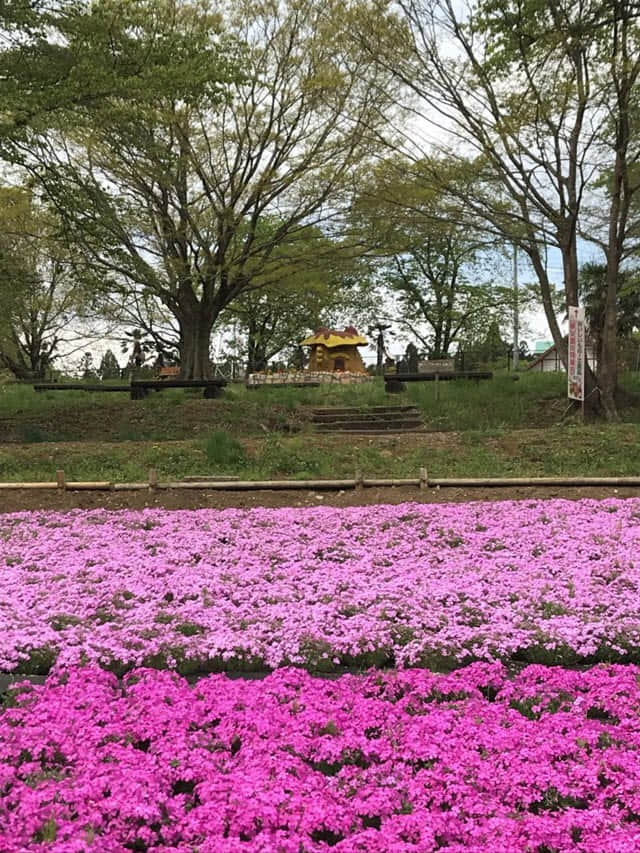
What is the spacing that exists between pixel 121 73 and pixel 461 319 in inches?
1046

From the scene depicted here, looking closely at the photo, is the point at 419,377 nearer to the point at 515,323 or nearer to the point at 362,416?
the point at 362,416

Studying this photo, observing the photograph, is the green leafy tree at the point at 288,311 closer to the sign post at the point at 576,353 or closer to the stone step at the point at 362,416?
the stone step at the point at 362,416

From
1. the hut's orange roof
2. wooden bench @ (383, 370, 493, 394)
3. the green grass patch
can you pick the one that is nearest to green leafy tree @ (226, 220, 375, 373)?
the hut's orange roof

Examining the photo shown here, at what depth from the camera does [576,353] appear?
1211cm

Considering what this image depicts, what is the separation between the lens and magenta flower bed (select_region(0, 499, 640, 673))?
350cm

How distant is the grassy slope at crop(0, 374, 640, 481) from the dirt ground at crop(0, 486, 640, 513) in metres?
0.98

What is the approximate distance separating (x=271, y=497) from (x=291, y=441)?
9.44ft

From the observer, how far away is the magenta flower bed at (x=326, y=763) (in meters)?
2.10

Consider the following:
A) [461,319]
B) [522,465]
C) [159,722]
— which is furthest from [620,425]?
[461,319]

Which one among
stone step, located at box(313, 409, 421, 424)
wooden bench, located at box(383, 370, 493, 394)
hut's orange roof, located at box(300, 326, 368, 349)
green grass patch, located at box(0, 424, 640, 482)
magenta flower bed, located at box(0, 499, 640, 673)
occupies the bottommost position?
magenta flower bed, located at box(0, 499, 640, 673)

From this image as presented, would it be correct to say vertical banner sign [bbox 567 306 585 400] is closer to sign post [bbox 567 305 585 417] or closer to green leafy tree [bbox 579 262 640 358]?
sign post [bbox 567 305 585 417]

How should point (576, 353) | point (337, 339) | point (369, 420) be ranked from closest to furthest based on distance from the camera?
1. point (576, 353)
2. point (369, 420)
3. point (337, 339)

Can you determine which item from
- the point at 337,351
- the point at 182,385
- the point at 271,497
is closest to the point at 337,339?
the point at 337,351

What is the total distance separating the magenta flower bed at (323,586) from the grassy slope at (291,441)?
7.11 ft
